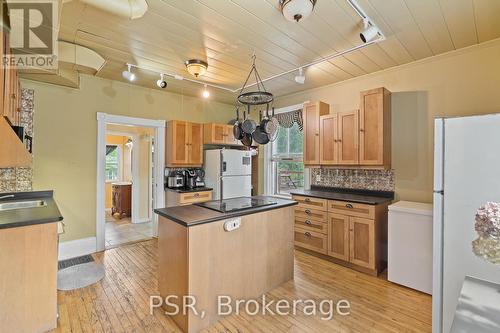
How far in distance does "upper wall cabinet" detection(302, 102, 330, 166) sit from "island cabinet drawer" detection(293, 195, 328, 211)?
1.96 ft

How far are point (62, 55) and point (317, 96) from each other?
11.7ft

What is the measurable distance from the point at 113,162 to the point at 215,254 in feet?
23.0

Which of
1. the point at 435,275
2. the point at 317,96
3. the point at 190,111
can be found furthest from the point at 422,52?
the point at 190,111

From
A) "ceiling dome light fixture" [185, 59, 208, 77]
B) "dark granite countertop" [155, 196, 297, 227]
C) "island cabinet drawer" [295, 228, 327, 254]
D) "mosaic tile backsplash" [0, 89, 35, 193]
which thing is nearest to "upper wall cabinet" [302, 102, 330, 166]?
"island cabinet drawer" [295, 228, 327, 254]

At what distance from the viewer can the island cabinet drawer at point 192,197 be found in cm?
406

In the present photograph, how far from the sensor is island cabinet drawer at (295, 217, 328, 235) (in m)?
3.38

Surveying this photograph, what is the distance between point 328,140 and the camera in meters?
3.63

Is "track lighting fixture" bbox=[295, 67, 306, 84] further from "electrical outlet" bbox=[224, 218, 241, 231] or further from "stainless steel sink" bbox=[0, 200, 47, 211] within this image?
"stainless steel sink" bbox=[0, 200, 47, 211]

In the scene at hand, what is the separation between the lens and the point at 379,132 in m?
3.09

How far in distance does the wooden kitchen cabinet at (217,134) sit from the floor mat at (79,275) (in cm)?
264

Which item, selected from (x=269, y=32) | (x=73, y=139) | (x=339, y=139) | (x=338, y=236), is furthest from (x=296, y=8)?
(x=73, y=139)

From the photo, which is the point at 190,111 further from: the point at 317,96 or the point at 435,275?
the point at 435,275

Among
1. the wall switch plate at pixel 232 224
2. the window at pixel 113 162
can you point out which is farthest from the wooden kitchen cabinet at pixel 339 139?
the window at pixel 113 162

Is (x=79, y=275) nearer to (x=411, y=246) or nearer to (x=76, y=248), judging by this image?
(x=76, y=248)
